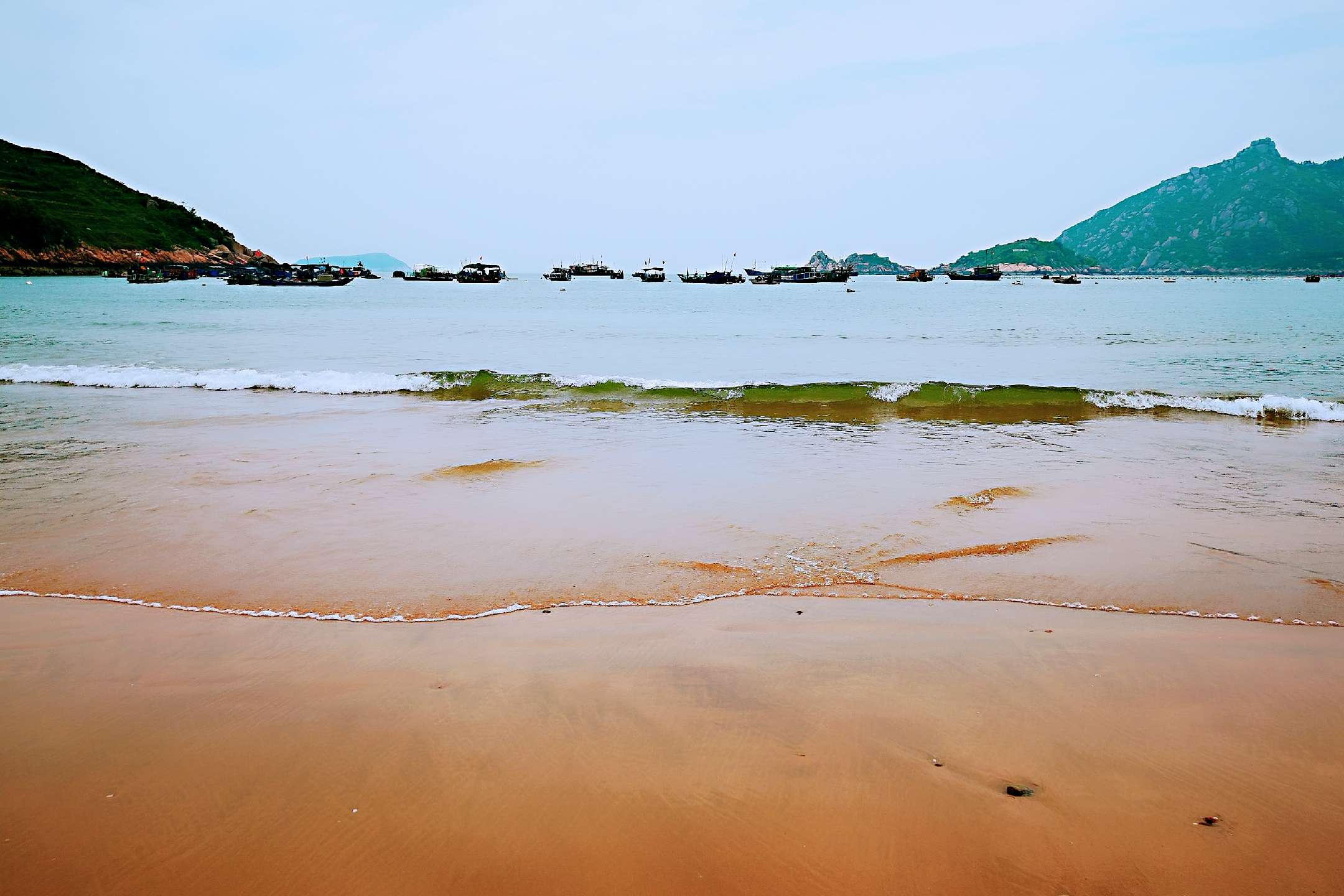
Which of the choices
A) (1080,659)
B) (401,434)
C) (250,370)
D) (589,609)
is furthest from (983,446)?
(250,370)

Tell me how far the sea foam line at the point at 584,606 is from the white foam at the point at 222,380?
12420 mm

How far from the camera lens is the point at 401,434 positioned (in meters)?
11.6

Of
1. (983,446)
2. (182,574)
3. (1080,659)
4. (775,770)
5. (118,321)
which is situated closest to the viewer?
(775,770)

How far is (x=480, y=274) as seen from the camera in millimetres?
129125

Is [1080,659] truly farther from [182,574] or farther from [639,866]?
[182,574]

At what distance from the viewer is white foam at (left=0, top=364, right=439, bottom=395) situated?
17.4 m

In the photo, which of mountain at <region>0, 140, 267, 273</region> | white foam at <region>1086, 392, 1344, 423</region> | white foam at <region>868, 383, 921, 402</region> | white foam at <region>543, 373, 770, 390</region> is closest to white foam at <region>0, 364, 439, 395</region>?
white foam at <region>543, 373, 770, 390</region>

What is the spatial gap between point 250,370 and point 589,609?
708 inches

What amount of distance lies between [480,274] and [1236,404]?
126 meters

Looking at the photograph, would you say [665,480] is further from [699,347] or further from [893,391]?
[699,347]

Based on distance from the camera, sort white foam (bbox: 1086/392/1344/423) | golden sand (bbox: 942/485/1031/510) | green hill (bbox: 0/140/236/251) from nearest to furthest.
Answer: golden sand (bbox: 942/485/1031/510) < white foam (bbox: 1086/392/1344/423) < green hill (bbox: 0/140/236/251)

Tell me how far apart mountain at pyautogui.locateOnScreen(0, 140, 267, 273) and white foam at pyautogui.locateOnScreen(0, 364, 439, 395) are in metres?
106

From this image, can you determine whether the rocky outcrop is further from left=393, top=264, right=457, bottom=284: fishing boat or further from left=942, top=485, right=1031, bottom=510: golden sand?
left=942, top=485, right=1031, bottom=510: golden sand

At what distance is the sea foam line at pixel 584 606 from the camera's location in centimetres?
486
